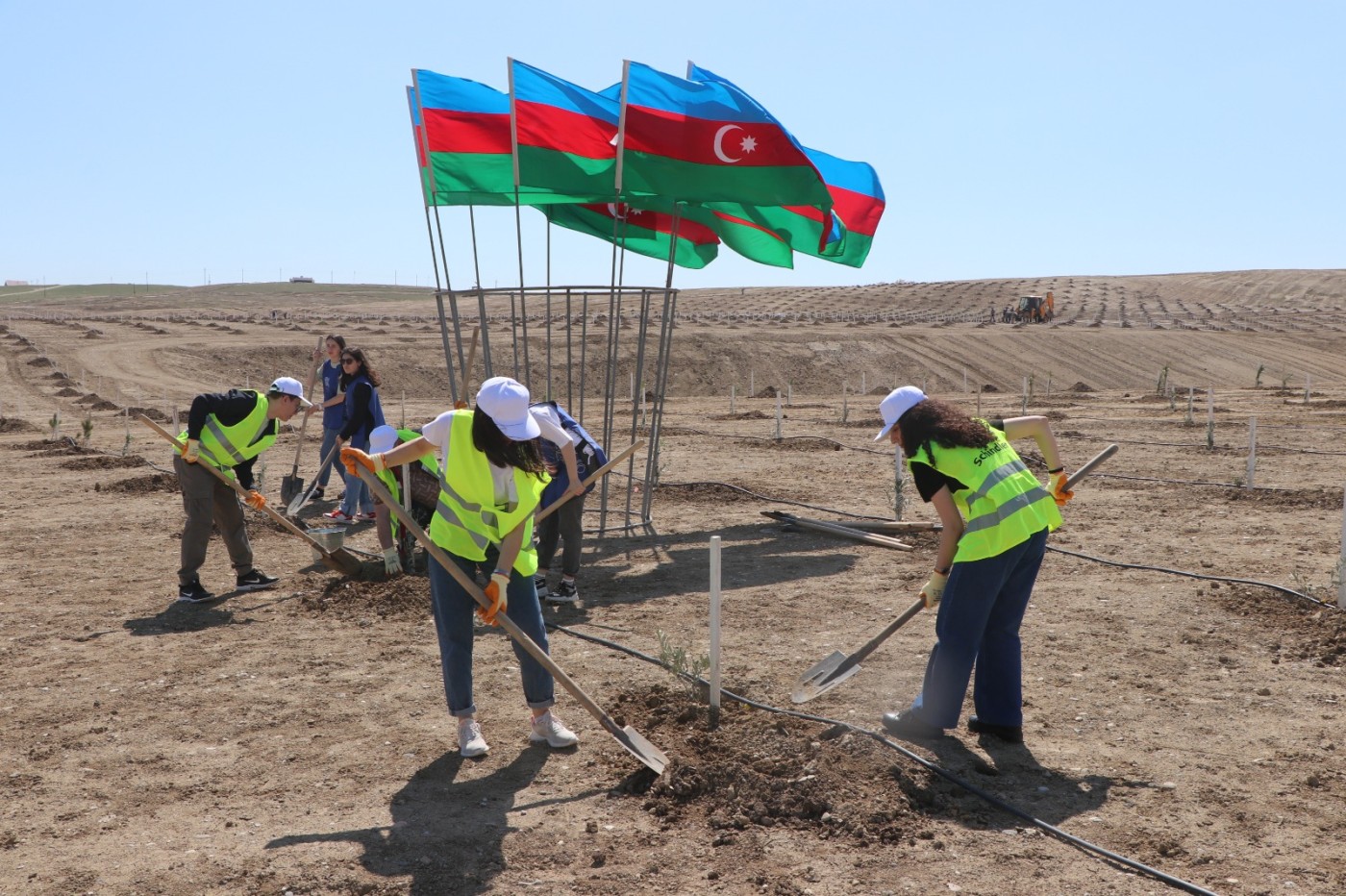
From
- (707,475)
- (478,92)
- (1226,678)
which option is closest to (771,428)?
(707,475)

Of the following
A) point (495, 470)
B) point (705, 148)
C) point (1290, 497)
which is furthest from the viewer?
point (1290, 497)

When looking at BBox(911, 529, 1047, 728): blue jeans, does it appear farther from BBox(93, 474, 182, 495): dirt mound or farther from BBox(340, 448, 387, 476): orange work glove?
BBox(93, 474, 182, 495): dirt mound

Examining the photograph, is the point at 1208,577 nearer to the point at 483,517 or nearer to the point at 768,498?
the point at 768,498

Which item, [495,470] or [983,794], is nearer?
[983,794]

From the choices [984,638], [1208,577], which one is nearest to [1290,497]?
[1208,577]

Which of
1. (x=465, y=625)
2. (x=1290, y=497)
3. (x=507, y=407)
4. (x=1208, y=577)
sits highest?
(x=507, y=407)

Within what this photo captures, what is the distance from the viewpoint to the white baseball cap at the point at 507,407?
4438mm

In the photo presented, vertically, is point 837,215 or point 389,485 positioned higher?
point 837,215

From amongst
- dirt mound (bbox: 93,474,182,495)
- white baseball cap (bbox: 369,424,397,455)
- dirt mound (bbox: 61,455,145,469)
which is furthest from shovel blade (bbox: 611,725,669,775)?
dirt mound (bbox: 61,455,145,469)

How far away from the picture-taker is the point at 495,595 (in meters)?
4.54

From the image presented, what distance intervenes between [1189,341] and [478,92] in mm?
43183

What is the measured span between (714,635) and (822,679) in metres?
0.71

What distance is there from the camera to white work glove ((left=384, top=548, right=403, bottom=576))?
25.6 ft

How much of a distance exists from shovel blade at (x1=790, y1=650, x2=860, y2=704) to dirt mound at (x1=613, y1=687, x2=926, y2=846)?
0.23 m
